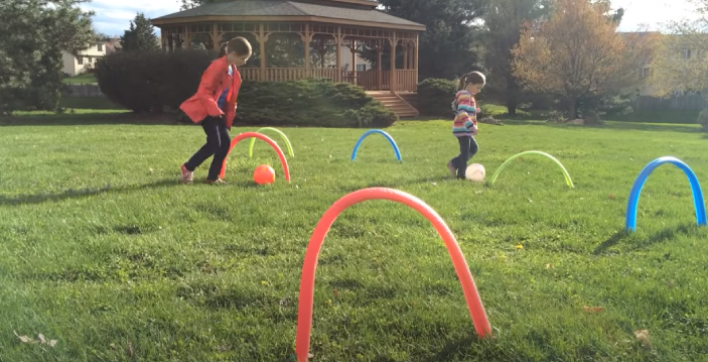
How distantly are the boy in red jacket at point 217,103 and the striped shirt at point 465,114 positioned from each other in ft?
9.65

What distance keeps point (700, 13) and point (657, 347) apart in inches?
1311

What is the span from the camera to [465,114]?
779 cm

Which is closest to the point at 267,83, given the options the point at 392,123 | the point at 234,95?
the point at 392,123

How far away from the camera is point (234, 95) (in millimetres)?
7195

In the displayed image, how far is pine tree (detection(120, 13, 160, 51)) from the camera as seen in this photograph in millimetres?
38406

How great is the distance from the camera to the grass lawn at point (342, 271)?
3059mm

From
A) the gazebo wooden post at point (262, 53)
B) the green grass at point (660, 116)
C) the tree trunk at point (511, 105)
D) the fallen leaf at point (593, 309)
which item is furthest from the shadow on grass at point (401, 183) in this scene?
the green grass at point (660, 116)

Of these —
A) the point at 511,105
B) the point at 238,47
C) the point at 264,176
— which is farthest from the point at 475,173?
the point at 511,105

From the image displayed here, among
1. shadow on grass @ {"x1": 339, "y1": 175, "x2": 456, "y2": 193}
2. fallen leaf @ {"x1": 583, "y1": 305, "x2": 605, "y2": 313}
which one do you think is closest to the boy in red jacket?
shadow on grass @ {"x1": 339, "y1": 175, "x2": 456, "y2": 193}

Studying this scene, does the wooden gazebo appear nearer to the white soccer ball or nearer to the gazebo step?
the gazebo step

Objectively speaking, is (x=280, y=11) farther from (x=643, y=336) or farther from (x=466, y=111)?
(x=643, y=336)

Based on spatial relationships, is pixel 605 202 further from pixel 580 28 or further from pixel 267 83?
pixel 580 28

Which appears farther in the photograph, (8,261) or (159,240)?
(159,240)

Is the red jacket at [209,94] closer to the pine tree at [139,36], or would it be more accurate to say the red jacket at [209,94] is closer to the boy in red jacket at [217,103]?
the boy in red jacket at [217,103]
